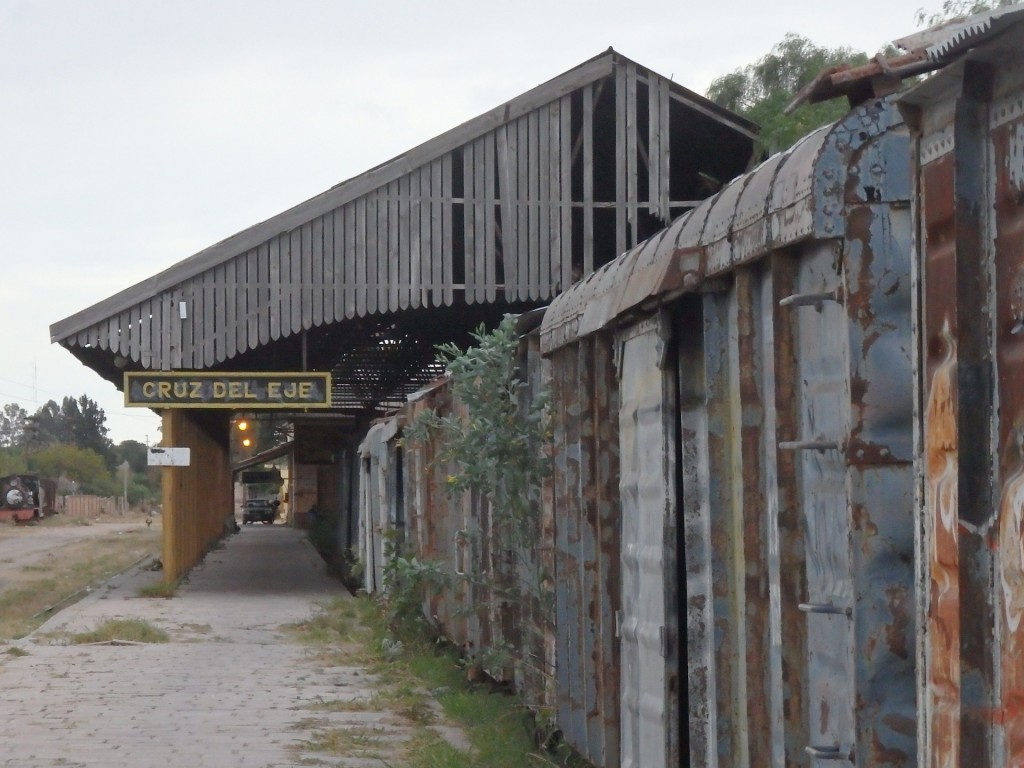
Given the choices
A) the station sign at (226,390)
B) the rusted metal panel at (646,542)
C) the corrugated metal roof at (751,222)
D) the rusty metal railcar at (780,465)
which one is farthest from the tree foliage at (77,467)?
the rusty metal railcar at (780,465)

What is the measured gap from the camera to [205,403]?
73.0 feet

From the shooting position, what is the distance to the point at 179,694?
38.9 feet

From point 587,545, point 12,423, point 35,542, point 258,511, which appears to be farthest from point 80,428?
point 587,545

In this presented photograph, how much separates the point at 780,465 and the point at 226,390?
18.7 meters

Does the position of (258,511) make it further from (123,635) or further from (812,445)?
(812,445)

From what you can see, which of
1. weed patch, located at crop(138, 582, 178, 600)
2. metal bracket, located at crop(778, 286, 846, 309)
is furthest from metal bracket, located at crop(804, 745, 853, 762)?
weed patch, located at crop(138, 582, 178, 600)

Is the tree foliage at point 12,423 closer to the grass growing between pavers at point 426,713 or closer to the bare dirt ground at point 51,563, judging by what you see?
the bare dirt ground at point 51,563

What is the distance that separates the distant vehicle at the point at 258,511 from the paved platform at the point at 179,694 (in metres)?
62.0

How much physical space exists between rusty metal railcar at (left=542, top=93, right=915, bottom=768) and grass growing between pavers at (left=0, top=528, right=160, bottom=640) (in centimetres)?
1258

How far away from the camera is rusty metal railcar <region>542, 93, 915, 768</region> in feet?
12.6

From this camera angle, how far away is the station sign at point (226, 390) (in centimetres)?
2189

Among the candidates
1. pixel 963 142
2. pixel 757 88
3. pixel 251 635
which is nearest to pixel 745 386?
pixel 963 142

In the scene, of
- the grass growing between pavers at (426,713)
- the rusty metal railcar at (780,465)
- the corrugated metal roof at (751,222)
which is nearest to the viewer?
the rusty metal railcar at (780,465)

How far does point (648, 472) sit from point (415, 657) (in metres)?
8.28
